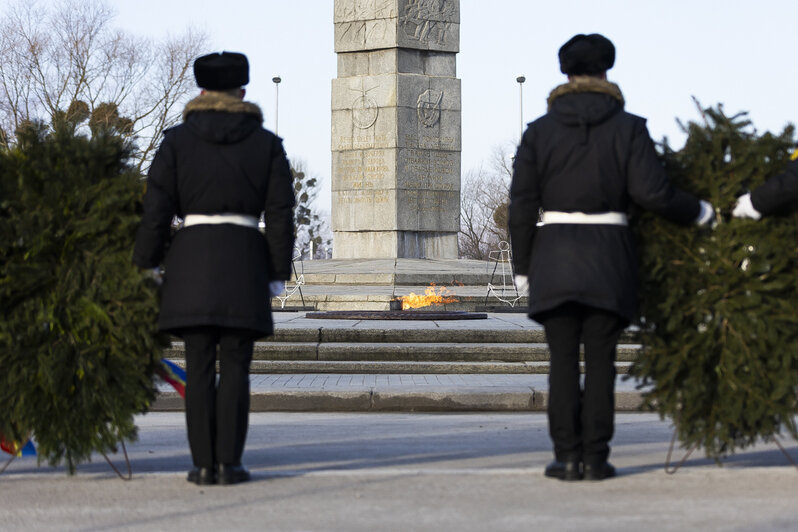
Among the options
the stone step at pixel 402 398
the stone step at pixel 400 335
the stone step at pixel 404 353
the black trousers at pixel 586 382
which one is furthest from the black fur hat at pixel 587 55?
the stone step at pixel 400 335

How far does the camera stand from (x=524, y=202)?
530 centimetres

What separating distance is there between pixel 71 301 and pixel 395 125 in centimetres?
2409

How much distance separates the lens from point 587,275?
16.8 feet

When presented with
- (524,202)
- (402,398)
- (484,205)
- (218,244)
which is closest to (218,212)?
(218,244)

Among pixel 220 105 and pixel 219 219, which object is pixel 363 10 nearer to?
pixel 220 105

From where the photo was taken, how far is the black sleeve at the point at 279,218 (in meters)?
5.29

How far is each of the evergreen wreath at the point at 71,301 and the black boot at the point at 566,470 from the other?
1843 mm

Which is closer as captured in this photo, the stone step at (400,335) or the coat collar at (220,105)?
the coat collar at (220,105)

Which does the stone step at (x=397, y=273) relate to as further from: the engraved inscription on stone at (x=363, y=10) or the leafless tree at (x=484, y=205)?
the leafless tree at (x=484, y=205)

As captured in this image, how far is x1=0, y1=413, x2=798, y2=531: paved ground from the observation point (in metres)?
4.39

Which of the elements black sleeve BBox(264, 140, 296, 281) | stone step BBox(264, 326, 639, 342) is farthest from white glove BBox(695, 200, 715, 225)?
stone step BBox(264, 326, 639, 342)

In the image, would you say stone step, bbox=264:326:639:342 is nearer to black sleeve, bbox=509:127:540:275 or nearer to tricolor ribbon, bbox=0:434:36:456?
tricolor ribbon, bbox=0:434:36:456

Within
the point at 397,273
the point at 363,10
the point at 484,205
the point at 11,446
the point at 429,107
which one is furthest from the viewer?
the point at 484,205

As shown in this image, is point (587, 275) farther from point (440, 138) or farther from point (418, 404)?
point (440, 138)
